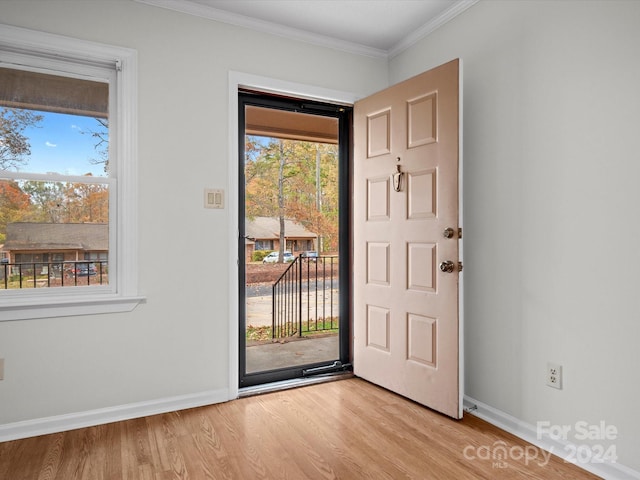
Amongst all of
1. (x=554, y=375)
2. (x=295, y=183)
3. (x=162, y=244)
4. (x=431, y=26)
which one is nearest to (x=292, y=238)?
(x=295, y=183)

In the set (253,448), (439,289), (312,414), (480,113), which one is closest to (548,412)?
(439,289)

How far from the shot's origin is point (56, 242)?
2316 mm

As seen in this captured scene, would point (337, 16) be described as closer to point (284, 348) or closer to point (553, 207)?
point (553, 207)

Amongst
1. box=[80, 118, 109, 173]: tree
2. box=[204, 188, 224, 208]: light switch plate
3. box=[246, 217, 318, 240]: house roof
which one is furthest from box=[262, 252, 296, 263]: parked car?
box=[80, 118, 109, 173]: tree

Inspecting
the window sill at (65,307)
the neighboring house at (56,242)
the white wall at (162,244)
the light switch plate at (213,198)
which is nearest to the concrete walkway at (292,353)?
the white wall at (162,244)

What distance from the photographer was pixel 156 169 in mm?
2479

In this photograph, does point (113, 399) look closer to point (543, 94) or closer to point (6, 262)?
point (6, 262)

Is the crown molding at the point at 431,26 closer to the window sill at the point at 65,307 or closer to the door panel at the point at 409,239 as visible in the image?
the door panel at the point at 409,239

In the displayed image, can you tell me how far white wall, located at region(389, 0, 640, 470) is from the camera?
5.73 ft

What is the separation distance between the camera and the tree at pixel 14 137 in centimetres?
221

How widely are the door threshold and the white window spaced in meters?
0.97

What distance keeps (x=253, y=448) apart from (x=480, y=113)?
2.26 m

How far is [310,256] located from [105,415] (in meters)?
1.71

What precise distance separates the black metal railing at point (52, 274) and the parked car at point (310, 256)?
55.1 inches
